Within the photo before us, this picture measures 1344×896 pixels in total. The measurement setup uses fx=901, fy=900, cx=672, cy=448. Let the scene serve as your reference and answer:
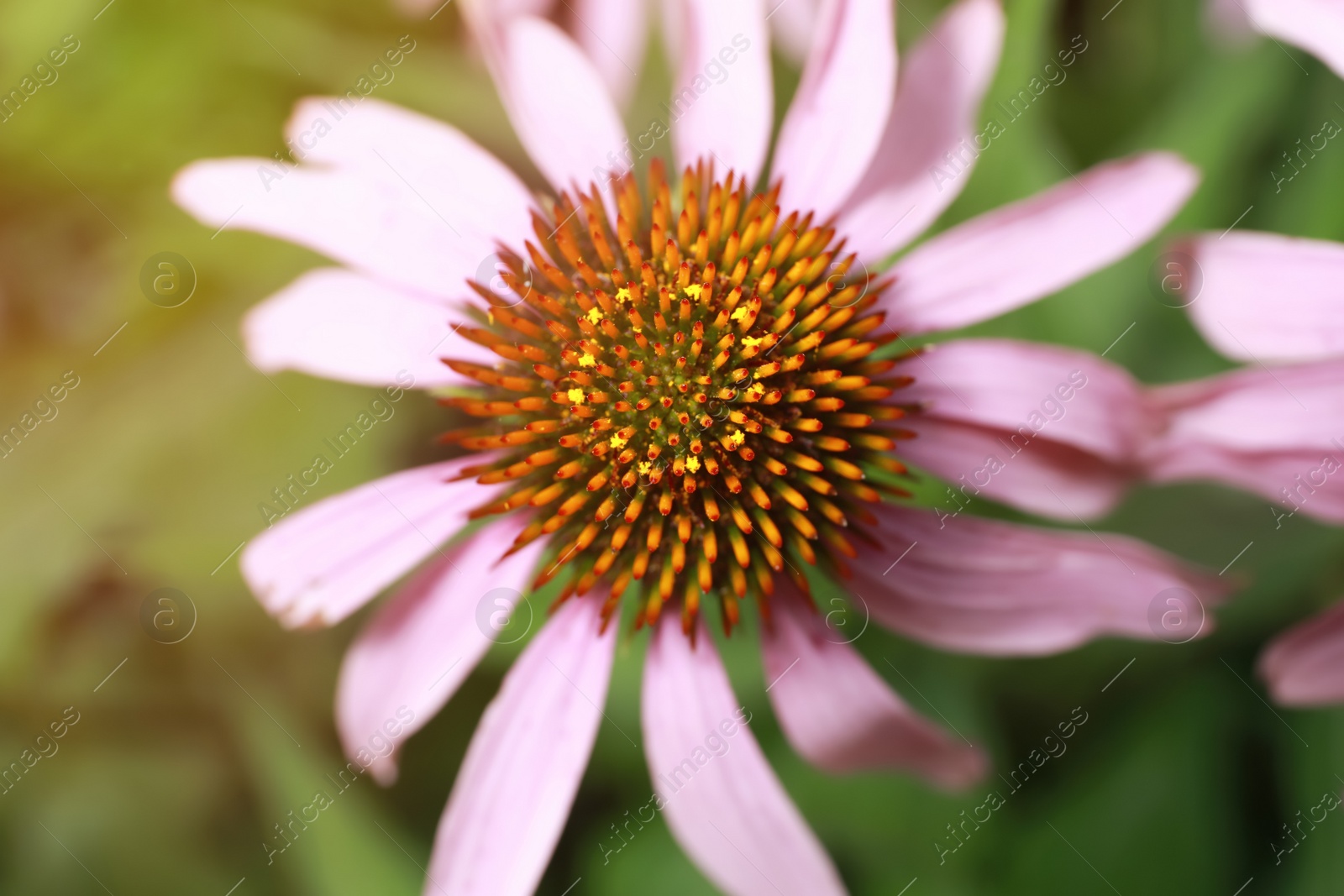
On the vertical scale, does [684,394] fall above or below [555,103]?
below

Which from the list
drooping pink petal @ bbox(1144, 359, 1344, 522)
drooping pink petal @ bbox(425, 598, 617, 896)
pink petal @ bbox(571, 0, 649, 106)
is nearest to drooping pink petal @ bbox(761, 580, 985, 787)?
drooping pink petal @ bbox(425, 598, 617, 896)

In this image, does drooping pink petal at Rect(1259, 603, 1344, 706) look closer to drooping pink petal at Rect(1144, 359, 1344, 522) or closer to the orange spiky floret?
drooping pink petal at Rect(1144, 359, 1344, 522)

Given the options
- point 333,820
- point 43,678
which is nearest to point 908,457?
point 333,820

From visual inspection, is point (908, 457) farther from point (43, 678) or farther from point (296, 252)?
point (43, 678)

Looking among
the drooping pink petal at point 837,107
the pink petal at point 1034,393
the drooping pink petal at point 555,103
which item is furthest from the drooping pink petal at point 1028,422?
the drooping pink petal at point 555,103

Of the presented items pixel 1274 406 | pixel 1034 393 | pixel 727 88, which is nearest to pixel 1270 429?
pixel 1274 406

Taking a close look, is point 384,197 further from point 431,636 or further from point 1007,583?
point 1007,583

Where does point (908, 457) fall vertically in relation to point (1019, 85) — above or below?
below
